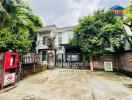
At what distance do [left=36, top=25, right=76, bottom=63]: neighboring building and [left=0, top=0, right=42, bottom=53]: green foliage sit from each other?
9.91 m

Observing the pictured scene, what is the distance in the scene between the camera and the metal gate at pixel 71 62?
12.4 m

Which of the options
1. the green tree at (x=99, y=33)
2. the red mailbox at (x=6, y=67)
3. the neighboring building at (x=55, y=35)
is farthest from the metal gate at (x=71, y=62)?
the red mailbox at (x=6, y=67)

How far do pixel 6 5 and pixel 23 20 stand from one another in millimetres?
1181

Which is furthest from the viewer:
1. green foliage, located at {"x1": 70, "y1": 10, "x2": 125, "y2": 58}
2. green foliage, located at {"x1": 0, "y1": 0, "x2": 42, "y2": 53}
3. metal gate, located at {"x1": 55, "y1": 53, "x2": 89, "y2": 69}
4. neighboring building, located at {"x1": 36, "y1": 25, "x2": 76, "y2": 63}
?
neighboring building, located at {"x1": 36, "y1": 25, "x2": 76, "y2": 63}

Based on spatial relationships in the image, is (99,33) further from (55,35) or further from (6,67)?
(55,35)

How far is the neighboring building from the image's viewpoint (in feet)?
55.8

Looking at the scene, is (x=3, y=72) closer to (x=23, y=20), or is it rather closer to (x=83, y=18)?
(x=23, y=20)

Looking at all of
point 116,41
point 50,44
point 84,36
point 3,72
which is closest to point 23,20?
point 3,72

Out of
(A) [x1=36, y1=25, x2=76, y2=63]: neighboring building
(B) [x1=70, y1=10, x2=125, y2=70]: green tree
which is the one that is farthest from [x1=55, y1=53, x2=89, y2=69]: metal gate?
(A) [x1=36, y1=25, x2=76, y2=63]: neighboring building

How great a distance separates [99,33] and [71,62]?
496cm

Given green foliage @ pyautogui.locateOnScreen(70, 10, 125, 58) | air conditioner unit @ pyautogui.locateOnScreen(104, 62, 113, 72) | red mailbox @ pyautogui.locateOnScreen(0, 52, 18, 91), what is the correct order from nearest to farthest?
red mailbox @ pyautogui.locateOnScreen(0, 52, 18, 91) → green foliage @ pyautogui.locateOnScreen(70, 10, 125, 58) → air conditioner unit @ pyautogui.locateOnScreen(104, 62, 113, 72)

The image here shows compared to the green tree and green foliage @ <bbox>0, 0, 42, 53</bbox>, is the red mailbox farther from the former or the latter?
the green tree

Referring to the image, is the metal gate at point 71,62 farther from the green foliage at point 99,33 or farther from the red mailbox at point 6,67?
the red mailbox at point 6,67

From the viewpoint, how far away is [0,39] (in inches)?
211
